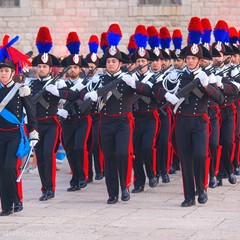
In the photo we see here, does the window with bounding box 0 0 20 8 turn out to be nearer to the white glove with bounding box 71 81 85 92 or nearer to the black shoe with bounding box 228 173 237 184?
the white glove with bounding box 71 81 85 92

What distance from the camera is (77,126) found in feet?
54.4

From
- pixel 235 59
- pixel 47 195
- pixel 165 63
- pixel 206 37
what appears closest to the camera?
pixel 47 195

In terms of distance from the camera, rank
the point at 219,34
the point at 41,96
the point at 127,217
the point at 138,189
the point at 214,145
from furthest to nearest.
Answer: the point at 219,34
the point at 214,145
the point at 138,189
the point at 41,96
the point at 127,217

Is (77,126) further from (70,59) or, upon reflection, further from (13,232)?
(13,232)

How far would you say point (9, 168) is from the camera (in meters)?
13.4

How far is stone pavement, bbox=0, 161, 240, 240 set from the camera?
11.9 metres

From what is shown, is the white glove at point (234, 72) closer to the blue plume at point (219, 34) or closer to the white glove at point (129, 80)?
the blue plume at point (219, 34)

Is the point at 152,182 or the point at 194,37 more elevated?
the point at 194,37

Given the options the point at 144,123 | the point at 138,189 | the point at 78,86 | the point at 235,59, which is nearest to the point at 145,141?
the point at 144,123

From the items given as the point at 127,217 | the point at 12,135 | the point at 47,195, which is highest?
the point at 12,135

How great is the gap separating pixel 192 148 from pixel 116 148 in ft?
3.27

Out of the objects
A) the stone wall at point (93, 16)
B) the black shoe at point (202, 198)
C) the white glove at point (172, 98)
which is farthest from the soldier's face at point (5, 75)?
the stone wall at point (93, 16)

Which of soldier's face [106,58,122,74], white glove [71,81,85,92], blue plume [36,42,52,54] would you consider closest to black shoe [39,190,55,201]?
white glove [71,81,85,92]

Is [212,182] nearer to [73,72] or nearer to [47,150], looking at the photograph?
[47,150]
